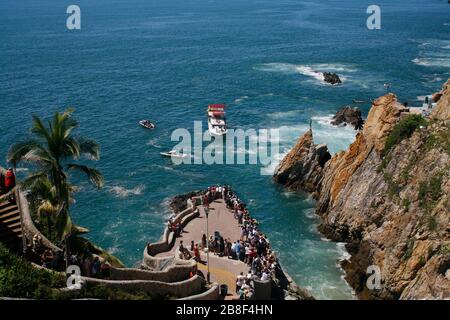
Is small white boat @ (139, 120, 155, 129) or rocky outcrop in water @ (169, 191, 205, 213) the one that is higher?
small white boat @ (139, 120, 155, 129)

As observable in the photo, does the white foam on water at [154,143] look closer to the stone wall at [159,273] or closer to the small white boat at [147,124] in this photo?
the small white boat at [147,124]

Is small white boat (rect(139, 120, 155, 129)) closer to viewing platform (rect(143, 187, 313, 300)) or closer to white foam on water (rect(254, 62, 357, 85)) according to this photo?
viewing platform (rect(143, 187, 313, 300))

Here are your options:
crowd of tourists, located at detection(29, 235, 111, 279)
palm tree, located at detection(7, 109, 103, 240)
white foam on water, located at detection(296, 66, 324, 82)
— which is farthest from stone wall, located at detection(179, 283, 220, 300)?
white foam on water, located at detection(296, 66, 324, 82)

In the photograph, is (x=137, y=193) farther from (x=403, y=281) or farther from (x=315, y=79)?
(x=315, y=79)

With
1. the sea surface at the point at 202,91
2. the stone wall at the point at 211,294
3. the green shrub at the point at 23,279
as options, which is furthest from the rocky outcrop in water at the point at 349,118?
the green shrub at the point at 23,279

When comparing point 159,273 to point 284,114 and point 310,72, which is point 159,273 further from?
point 310,72

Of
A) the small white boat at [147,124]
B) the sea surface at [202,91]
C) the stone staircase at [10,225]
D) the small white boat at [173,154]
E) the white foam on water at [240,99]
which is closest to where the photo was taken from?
the stone staircase at [10,225]
